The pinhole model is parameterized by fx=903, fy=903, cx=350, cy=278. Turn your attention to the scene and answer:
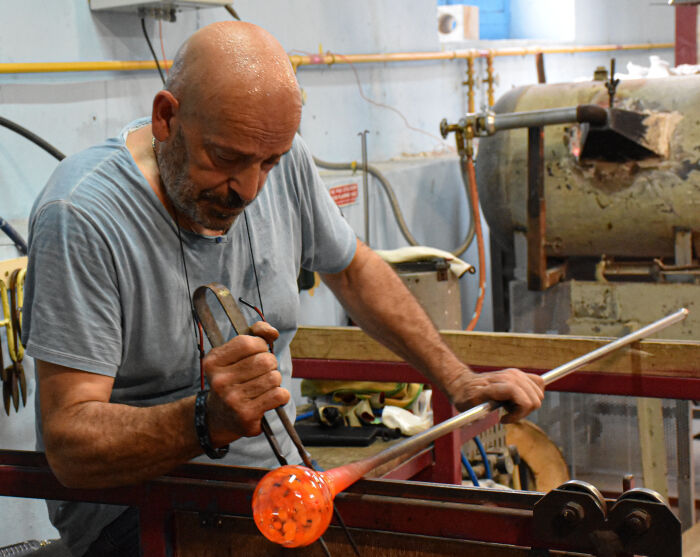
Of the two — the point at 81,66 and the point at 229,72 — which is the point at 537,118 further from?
the point at 229,72

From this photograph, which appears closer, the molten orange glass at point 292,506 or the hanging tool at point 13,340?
the molten orange glass at point 292,506

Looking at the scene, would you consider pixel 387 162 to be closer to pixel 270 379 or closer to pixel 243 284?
pixel 243 284

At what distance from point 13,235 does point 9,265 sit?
0.11 m

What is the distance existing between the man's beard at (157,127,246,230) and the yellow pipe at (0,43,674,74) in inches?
44.5

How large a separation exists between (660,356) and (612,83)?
1536mm

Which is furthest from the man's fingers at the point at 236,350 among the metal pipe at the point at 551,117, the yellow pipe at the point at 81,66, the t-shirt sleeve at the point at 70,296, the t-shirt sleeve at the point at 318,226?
the metal pipe at the point at 551,117

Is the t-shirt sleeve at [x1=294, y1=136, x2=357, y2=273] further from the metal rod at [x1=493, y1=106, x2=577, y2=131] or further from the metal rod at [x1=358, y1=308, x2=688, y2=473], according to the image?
the metal rod at [x1=493, y1=106, x2=577, y2=131]

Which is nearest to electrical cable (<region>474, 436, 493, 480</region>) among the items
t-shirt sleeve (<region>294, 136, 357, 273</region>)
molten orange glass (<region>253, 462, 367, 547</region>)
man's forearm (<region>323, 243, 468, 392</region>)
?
man's forearm (<region>323, 243, 468, 392</region>)

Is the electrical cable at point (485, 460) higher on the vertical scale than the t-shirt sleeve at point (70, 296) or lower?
lower

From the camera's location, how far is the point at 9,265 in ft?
6.33

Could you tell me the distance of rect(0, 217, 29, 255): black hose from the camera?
78.4 inches

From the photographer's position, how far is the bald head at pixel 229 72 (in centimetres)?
116

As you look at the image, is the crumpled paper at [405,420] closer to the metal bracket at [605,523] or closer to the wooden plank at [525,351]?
the wooden plank at [525,351]

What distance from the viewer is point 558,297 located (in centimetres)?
347
